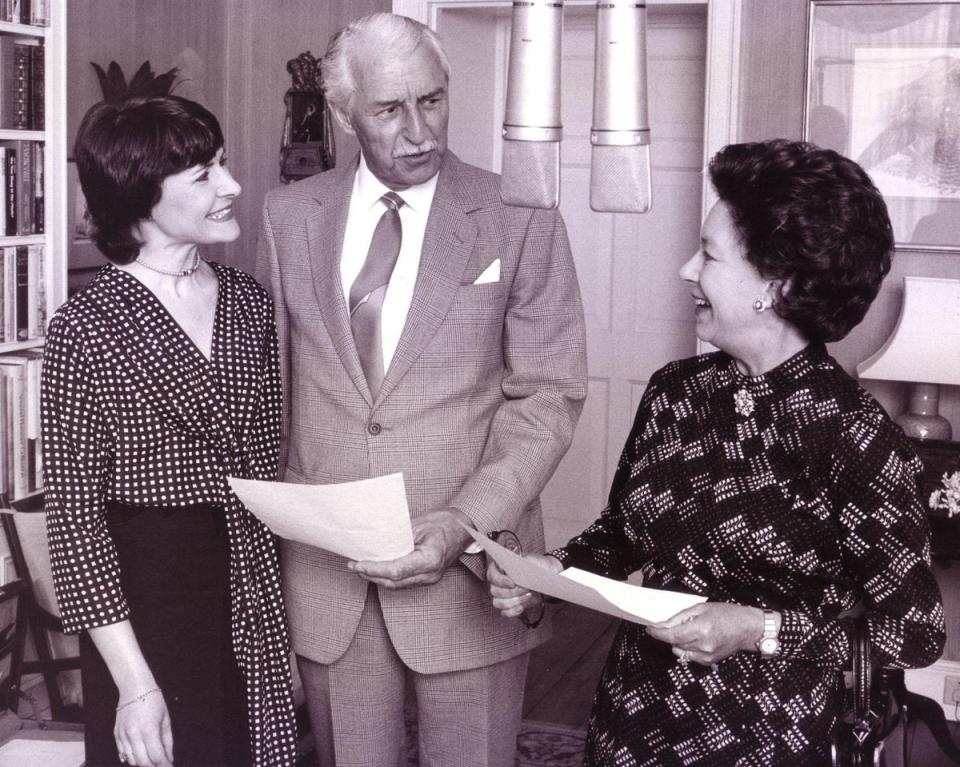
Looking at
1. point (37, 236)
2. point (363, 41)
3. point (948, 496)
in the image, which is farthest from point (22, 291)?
point (948, 496)

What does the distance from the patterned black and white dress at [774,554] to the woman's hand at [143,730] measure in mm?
663

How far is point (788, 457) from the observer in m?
1.63

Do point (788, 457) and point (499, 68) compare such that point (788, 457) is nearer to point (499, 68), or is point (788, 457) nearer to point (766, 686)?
point (766, 686)

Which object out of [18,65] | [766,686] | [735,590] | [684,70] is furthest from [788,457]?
[684,70]

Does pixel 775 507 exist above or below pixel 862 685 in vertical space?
above

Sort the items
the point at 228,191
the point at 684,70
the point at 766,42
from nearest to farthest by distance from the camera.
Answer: the point at 228,191
the point at 766,42
the point at 684,70

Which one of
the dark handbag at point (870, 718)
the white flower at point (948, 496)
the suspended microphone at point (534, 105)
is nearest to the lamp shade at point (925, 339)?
the white flower at point (948, 496)

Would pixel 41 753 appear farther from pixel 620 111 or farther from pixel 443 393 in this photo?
pixel 620 111

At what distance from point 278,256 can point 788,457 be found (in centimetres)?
96

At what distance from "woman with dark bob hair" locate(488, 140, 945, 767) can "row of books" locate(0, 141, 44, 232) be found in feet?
6.76

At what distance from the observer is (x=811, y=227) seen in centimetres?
157

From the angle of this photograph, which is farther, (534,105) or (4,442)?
(4,442)

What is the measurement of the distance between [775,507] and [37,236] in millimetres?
2289

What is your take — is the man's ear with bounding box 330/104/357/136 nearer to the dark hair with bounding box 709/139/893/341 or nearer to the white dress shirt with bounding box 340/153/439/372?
the white dress shirt with bounding box 340/153/439/372
